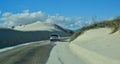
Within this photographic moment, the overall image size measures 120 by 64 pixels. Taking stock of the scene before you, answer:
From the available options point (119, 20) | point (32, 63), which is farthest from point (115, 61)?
point (119, 20)

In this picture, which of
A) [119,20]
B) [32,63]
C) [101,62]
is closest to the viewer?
[101,62]

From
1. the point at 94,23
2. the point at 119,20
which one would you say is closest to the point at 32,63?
the point at 119,20

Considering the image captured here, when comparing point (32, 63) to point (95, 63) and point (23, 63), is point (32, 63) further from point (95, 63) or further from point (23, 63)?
point (95, 63)

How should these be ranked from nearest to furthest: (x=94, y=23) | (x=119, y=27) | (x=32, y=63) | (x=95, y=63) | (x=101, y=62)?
(x=101, y=62) < (x=95, y=63) < (x=32, y=63) < (x=119, y=27) < (x=94, y=23)

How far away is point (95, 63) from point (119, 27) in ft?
50.1

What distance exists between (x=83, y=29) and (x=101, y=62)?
4484 cm

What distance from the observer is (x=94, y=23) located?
193 ft

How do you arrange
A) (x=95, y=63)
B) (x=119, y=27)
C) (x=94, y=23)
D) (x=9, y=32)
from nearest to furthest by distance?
(x=95, y=63), (x=119, y=27), (x=94, y=23), (x=9, y=32)

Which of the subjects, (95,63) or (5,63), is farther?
(5,63)

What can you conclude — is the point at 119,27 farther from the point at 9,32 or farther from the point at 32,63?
the point at 9,32

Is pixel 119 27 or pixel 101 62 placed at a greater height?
pixel 119 27

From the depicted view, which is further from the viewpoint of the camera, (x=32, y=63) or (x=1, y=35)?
(x=1, y=35)

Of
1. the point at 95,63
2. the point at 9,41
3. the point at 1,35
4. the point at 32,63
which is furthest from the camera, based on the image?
the point at 1,35

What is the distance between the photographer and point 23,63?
21703 millimetres
